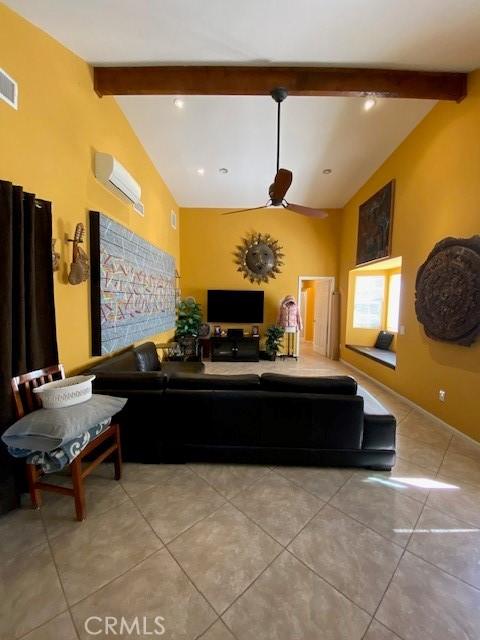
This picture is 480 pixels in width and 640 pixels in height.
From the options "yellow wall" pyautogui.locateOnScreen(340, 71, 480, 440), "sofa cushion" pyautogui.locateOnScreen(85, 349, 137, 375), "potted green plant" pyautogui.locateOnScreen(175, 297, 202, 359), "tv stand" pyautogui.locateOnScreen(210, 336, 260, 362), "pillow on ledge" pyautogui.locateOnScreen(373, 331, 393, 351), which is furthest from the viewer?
"tv stand" pyautogui.locateOnScreen(210, 336, 260, 362)

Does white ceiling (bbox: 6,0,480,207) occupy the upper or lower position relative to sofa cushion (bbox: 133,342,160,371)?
upper

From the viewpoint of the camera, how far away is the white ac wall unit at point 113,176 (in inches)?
102

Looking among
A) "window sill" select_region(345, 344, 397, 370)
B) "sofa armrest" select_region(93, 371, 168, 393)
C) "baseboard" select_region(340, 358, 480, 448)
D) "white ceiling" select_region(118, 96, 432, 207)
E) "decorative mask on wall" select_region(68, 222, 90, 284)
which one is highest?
"white ceiling" select_region(118, 96, 432, 207)

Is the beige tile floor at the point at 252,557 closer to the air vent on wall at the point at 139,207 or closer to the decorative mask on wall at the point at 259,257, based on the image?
the air vent on wall at the point at 139,207

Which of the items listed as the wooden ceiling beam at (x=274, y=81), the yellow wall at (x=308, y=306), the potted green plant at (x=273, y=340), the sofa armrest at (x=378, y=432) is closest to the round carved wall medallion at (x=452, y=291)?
the sofa armrest at (x=378, y=432)

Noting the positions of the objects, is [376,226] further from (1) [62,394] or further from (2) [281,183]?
(1) [62,394]

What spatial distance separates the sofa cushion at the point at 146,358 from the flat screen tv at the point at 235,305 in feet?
8.81

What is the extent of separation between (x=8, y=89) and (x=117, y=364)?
2242 millimetres

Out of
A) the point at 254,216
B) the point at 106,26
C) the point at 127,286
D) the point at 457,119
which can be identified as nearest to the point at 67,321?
the point at 127,286

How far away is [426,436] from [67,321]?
3750mm

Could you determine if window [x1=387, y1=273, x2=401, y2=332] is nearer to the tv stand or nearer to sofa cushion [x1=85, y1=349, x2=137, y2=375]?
the tv stand

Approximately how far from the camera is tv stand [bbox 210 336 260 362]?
5984mm

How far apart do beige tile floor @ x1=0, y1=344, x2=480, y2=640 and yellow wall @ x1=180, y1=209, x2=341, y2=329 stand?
4.72m

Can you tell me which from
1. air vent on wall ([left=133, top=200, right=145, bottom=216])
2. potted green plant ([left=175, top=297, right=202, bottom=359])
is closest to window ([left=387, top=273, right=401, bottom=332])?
potted green plant ([left=175, top=297, right=202, bottom=359])
